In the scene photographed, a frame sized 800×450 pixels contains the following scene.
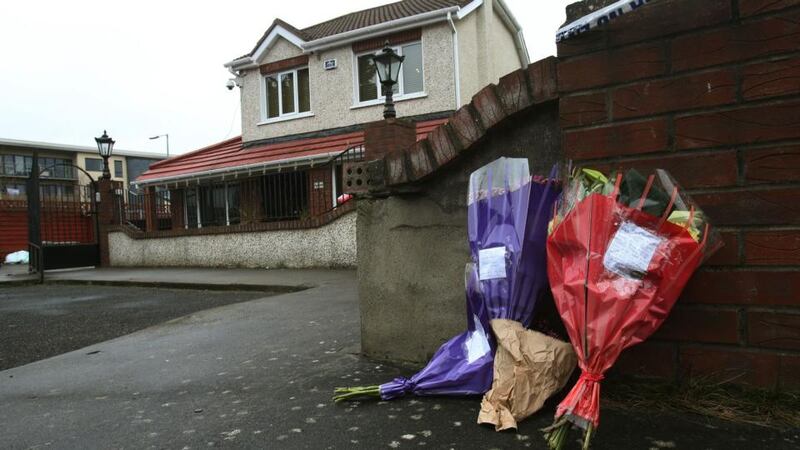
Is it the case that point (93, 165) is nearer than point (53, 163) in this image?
No

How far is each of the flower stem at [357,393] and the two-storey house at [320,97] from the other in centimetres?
973

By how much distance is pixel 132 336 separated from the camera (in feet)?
18.1

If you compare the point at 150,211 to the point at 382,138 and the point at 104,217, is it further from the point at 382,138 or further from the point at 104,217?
the point at 382,138

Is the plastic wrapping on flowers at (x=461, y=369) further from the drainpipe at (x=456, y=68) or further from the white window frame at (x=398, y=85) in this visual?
the white window frame at (x=398, y=85)

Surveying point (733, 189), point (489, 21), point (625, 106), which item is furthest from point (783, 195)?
point (489, 21)

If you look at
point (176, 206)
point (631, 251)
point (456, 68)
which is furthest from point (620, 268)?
point (176, 206)

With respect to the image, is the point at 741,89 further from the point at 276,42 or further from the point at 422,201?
the point at 276,42

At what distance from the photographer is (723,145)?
218 cm

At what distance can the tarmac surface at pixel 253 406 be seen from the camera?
214cm

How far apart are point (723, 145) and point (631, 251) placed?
73cm

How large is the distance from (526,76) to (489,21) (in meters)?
14.8

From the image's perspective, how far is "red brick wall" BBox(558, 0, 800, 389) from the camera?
6.85 feet

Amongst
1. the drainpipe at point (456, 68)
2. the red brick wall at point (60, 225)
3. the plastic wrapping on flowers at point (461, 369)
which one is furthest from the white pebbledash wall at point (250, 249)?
the plastic wrapping on flowers at point (461, 369)

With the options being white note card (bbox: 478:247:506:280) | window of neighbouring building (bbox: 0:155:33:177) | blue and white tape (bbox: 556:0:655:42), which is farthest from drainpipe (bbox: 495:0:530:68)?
window of neighbouring building (bbox: 0:155:33:177)
